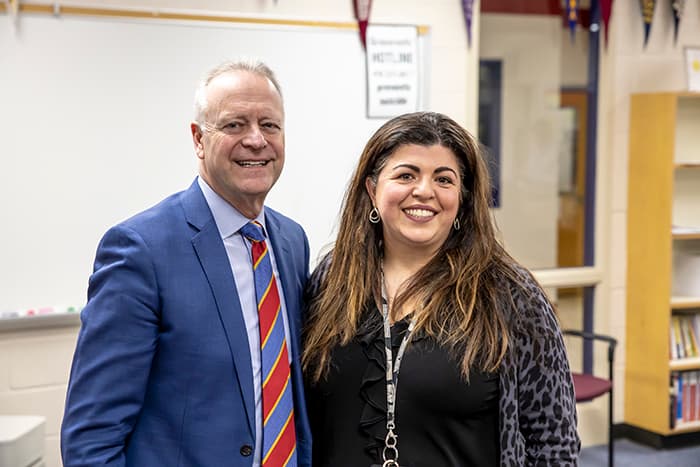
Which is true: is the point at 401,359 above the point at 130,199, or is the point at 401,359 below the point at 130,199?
below

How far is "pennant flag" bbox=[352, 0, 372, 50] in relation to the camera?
3.50 metres

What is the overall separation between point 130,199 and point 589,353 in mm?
2510

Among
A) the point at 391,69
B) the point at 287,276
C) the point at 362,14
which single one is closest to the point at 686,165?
the point at 391,69

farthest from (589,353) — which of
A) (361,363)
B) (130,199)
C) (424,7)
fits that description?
(361,363)

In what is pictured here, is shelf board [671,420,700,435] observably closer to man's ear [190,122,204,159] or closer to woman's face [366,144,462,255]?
woman's face [366,144,462,255]

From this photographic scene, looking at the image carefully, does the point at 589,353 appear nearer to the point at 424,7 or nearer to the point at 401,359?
the point at 424,7

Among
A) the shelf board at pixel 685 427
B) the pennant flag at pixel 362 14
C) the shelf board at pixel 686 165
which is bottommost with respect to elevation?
the shelf board at pixel 685 427

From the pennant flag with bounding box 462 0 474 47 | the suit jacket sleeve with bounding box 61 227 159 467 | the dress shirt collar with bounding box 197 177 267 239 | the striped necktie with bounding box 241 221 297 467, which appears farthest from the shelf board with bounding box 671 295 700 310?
the suit jacket sleeve with bounding box 61 227 159 467

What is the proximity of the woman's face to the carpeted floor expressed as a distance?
2.59 m

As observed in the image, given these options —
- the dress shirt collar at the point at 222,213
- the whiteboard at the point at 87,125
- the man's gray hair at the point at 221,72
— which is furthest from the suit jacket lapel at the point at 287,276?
the whiteboard at the point at 87,125

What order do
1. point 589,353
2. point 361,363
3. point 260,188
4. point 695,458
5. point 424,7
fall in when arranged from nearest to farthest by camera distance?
point 260,188 < point 361,363 < point 424,7 < point 695,458 < point 589,353

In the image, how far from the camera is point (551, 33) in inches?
162

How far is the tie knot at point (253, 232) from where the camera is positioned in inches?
65.6

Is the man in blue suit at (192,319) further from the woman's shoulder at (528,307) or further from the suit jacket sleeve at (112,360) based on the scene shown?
the woman's shoulder at (528,307)
